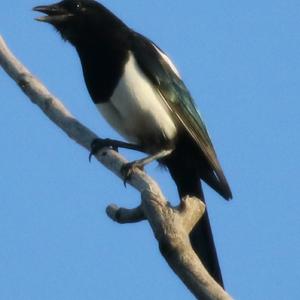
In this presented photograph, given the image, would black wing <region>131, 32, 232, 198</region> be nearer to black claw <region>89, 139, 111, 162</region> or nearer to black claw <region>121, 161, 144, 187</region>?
black claw <region>89, 139, 111, 162</region>

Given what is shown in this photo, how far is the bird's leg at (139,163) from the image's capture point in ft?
15.0

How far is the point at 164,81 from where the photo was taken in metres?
6.12

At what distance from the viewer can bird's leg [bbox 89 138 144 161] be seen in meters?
5.08

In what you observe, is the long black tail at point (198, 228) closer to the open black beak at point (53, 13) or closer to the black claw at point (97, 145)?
the black claw at point (97, 145)

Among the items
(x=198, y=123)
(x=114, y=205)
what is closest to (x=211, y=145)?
(x=198, y=123)

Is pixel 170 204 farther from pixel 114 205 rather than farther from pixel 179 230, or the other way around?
pixel 114 205

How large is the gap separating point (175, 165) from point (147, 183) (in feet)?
6.79

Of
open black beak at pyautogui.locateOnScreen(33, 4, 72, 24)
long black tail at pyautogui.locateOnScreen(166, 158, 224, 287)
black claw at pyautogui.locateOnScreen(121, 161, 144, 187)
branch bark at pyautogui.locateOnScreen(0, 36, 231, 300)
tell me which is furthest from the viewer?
open black beak at pyautogui.locateOnScreen(33, 4, 72, 24)

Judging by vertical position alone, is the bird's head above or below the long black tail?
above

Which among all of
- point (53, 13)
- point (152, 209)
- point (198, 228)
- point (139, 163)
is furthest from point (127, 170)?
point (53, 13)

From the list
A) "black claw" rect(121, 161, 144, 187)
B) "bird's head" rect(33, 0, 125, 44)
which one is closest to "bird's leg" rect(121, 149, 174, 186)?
"black claw" rect(121, 161, 144, 187)

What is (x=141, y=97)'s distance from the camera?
19.2ft

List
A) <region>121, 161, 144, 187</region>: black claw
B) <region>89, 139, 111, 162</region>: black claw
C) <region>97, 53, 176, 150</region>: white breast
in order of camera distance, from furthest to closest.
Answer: <region>97, 53, 176, 150</region>: white breast → <region>89, 139, 111, 162</region>: black claw → <region>121, 161, 144, 187</region>: black claw

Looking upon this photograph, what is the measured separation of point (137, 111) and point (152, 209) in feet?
6.81
